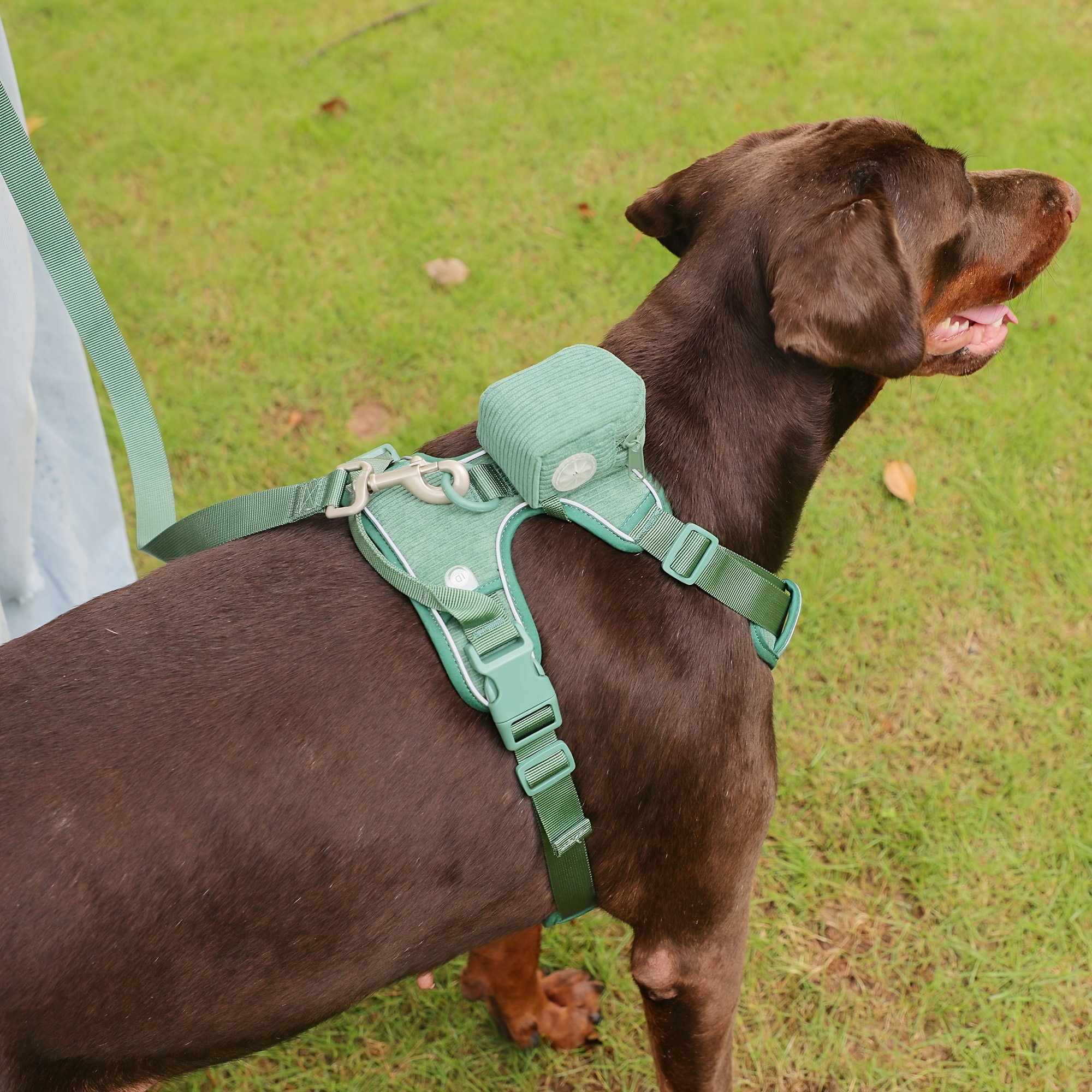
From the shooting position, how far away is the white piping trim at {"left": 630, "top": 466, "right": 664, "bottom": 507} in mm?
1787

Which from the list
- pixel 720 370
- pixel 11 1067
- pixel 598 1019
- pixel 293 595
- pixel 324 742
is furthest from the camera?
pixel 598 1019

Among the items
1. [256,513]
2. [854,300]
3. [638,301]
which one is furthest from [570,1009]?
[638,301]

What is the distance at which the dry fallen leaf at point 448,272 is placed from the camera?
4.34 metres

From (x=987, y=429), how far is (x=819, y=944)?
2.17m

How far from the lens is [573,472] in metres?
1.70

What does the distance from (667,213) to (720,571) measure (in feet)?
3.13

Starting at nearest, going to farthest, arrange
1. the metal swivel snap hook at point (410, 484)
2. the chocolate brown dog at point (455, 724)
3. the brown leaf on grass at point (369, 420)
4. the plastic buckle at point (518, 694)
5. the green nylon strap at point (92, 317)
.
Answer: the chocolate brown dog at point (455, 724)
the plastic buckle at point (518, 694)
the metal swivel snap hook at point (410, 484)
the green nylon strap at point (92, 317)
the brown leaf on grass at point (369, 420)

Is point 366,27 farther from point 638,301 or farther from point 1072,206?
point 1072,206

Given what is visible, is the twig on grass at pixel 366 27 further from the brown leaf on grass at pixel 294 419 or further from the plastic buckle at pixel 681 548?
the plastic buckle at pixel 681 548

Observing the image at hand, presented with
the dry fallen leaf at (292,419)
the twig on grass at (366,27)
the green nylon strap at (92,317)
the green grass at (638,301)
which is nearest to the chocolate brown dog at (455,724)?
the green nylon strap at (92,317)

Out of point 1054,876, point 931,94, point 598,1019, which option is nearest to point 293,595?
point 598,1019

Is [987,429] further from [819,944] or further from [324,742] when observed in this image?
[324,742]

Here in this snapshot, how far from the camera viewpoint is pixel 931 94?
491cm

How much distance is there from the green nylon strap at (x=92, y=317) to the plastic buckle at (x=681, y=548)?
108 centimetres
